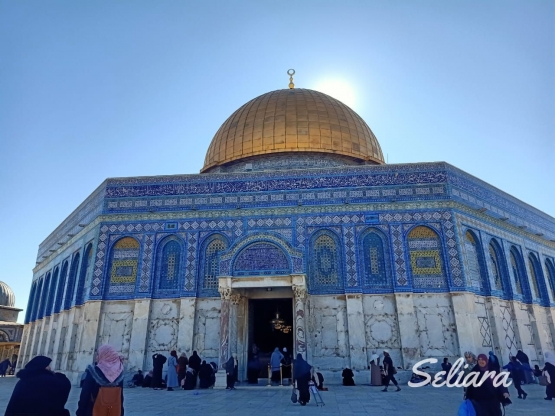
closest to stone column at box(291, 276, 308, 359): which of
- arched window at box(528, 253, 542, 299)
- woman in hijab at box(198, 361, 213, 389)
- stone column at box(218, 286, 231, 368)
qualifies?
stone column at box(218, 286, 231, 368)

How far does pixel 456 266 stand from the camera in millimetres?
12188

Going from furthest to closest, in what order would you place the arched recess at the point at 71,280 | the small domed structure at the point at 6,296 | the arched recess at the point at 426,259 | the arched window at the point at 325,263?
1. the small domed structure at the point at 6,296
2. the arched recess at the point at 71,280
3. the arched window at the point at 325,263
4. the arched recess at the point at 426,259

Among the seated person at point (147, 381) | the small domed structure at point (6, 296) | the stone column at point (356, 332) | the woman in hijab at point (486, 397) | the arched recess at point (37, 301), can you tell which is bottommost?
the seated person at point (147, 381)

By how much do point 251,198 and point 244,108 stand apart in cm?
651

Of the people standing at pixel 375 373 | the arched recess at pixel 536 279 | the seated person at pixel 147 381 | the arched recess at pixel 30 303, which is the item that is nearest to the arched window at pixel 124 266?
the seated person at pixel 147 381

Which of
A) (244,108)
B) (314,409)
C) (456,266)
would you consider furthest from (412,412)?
(244,108)

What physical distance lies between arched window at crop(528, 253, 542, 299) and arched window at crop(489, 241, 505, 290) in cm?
200

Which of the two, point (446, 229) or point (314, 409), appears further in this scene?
point (446, 229)

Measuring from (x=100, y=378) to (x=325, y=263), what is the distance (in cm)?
986

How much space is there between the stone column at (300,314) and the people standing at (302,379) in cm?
324

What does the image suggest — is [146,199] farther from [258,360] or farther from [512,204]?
[512,204]

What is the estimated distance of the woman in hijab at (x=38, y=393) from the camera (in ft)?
9.16

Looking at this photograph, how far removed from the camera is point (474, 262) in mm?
13141

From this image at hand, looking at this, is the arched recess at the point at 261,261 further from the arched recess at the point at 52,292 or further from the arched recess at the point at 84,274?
the arched recess at the point at 52,292
